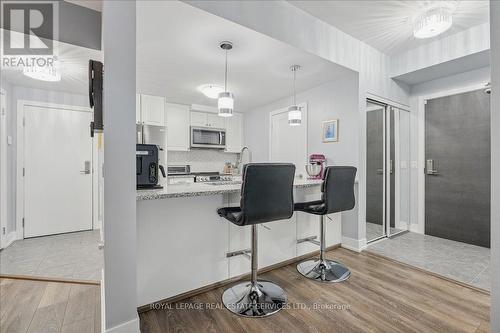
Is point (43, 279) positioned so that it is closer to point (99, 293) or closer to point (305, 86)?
point (99, 293)

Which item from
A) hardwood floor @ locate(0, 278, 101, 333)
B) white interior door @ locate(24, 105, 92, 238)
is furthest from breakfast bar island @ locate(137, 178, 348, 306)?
white interior door @ locate(24, 105, 92, 238)

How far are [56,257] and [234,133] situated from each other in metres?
3.55

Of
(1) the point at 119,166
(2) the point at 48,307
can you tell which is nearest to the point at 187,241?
(1) the point at 119,166

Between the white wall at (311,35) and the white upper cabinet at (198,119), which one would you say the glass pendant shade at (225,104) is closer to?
the white wall at (311,35)

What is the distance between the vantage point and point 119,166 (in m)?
1.44

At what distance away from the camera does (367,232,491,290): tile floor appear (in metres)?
2.37

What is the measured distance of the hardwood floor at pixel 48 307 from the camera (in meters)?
1.67

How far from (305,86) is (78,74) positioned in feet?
10.2

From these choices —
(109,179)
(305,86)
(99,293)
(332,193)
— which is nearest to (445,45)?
(305,86)

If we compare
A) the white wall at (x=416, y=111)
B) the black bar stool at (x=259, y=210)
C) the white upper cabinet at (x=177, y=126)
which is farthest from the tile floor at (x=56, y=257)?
the white wall at (x=416, y=111)

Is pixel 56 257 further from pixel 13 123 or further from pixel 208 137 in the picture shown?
pixel 208 137

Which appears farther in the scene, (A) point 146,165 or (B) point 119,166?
(A) point 146,165

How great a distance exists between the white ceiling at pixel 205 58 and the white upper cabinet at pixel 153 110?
12cm

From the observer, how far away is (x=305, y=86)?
358 centimetres
